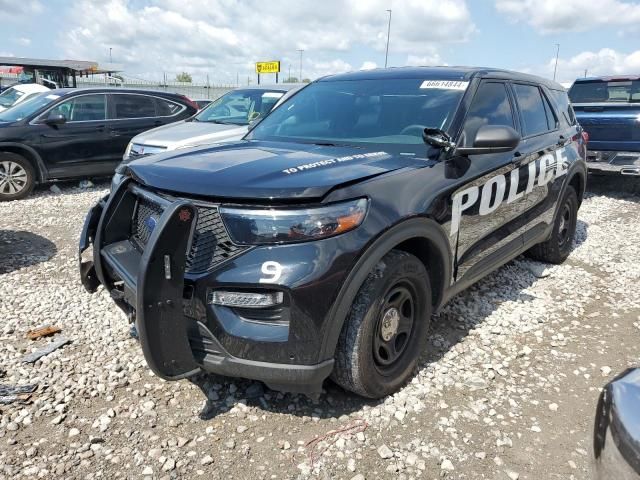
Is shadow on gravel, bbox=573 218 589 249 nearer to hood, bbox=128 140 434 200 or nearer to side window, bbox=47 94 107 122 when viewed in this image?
hood, bbox=128 140 434 200

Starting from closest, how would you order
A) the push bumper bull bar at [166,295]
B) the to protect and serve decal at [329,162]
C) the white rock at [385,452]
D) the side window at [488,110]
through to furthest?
the push bumper bull bar at [166,295] → the white rock at [385,452] → the to protect and serve decal at [329,162] → the side window at [488,110]

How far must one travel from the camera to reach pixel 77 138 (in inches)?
326

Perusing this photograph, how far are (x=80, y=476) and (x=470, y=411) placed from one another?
6.40ft

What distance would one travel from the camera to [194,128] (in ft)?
24.9

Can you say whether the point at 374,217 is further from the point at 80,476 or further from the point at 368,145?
the point at 80,476

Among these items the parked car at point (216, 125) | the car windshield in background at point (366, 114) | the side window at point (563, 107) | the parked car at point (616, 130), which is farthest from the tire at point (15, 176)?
the parked car at point (616, 130)

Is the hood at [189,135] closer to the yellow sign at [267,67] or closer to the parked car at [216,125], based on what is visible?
the parked car at [216,125]

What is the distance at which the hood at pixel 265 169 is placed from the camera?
233cm

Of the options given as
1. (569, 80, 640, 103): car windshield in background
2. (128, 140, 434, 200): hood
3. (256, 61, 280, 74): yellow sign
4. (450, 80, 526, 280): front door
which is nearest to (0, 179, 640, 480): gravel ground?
(450, 80, 526, 280): front door

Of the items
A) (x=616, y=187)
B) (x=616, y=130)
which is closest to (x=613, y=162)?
(x=616, y=130)

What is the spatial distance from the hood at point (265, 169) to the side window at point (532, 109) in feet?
5.58

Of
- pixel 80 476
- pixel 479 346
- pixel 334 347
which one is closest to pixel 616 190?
pixel 479 346

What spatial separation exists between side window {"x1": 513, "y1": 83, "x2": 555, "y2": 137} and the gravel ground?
4.66 ft

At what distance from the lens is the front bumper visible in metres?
7.84
